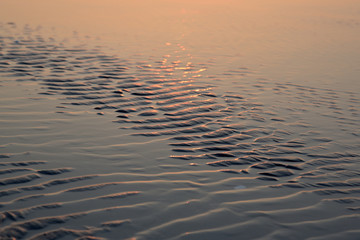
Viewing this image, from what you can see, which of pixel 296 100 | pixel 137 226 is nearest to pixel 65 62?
pixel 296 100

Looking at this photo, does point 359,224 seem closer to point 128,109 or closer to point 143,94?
point 128,109

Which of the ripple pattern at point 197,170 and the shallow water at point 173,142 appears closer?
the ripple pattern at point 197,170

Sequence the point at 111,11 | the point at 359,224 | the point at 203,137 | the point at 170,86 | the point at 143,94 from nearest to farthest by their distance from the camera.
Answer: the point at 359,224 → the point at 203,137 → the point at 143,94 → the point at 170,86 → the point at 111,11

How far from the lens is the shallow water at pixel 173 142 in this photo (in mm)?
5316

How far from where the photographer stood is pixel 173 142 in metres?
7.89

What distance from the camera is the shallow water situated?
5.32 metres

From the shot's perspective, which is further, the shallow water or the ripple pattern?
the shallow water

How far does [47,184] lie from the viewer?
595 cm

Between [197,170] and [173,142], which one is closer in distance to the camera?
[197,170]

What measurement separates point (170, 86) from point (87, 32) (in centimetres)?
1013

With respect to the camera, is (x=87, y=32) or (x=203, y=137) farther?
(x=87, y=32)

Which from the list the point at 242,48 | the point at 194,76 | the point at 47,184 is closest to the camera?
the point at 47,184

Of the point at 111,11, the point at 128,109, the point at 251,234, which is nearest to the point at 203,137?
the point at 128,109

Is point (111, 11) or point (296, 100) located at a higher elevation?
point (111, 11)
